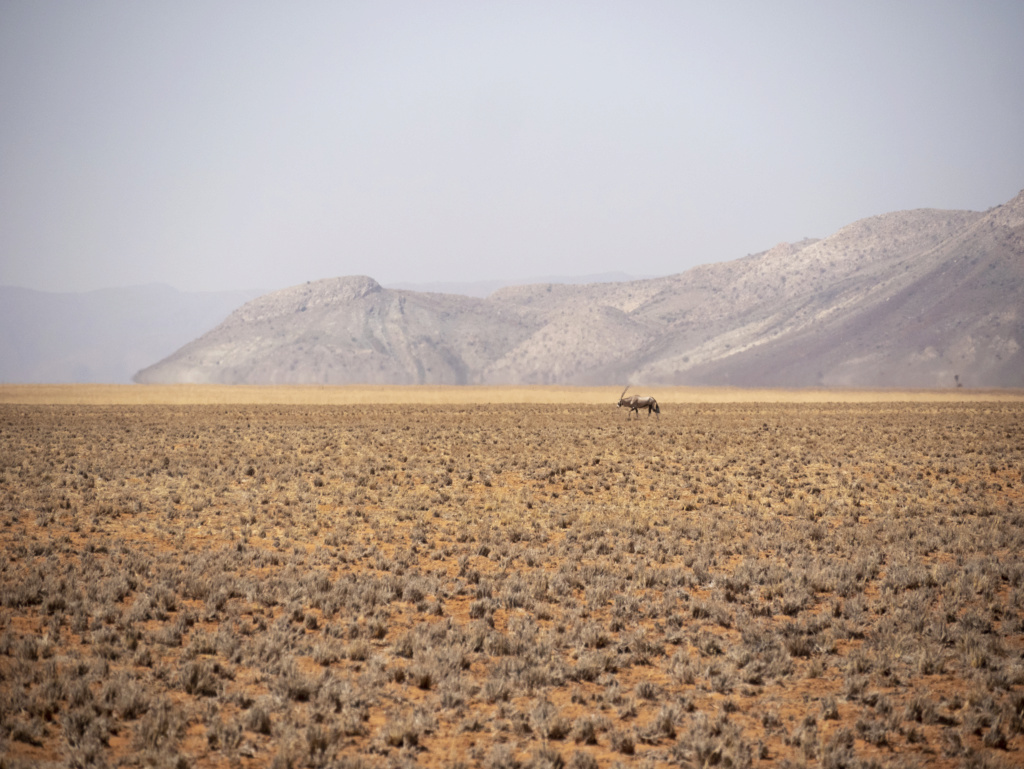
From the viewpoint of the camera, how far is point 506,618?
35.5 ft

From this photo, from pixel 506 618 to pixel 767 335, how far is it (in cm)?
16550

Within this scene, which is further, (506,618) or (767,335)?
(767,335)

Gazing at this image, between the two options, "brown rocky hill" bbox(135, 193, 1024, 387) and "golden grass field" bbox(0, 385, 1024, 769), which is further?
"brown rocky hill" bbox(135, 193, 1024, 387)

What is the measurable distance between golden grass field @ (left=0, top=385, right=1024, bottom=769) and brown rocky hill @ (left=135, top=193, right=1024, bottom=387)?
129 metres

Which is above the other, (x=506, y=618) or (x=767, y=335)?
(x=767, y=335)

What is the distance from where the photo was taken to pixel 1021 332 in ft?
429

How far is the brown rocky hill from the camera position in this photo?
138m

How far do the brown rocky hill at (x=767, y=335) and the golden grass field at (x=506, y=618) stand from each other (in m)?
129

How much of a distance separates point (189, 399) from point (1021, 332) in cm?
13119

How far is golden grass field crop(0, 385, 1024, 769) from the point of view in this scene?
732 centimetres

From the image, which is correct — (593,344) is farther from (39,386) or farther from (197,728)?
(197,728)

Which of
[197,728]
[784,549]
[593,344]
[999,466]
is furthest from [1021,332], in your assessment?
[197,728]

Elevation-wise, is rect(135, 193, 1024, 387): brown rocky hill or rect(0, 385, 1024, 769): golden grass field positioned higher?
rect(135, 193, 1024, 387): brown rocky hill

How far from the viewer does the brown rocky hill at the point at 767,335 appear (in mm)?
138000
